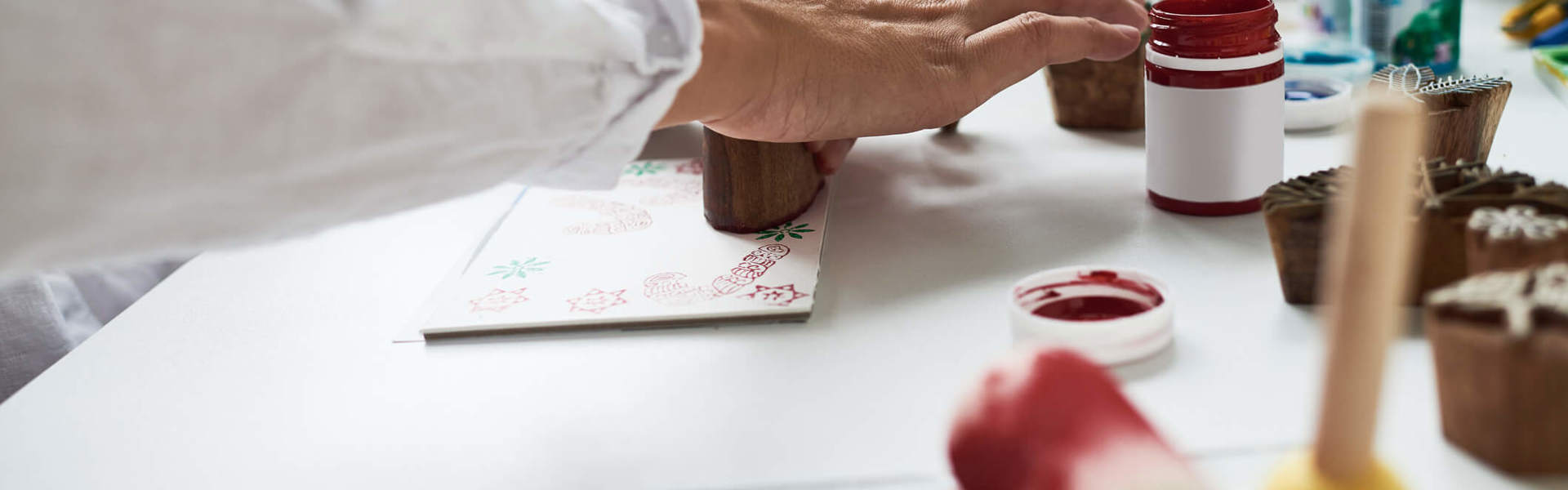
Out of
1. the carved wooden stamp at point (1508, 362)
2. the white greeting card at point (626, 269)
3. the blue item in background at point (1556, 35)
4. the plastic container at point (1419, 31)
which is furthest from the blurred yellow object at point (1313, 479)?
the blue item in background at point (1556, 35)

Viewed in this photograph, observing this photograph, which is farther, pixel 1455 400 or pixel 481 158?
pixel 481 158

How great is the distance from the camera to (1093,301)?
65 cm

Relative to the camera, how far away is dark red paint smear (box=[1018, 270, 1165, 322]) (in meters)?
0.64

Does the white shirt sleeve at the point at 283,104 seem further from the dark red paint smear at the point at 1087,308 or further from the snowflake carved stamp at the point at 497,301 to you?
the dark red paint smear at the point at 1087,308

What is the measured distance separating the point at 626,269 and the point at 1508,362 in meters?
0.51

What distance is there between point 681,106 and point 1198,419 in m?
0.34

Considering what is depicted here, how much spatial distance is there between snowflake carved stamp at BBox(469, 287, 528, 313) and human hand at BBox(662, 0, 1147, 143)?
15 cm

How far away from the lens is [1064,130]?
1035mm

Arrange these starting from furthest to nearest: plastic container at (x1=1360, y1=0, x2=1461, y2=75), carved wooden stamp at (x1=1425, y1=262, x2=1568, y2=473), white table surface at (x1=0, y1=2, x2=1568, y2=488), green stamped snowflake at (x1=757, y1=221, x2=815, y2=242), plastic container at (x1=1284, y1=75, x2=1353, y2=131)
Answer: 1. plastic container at (x1=1360, y1=0, x2=1461, y2=75)
2. plastic container at (x1=1284, y1=75, x2=1353, y2=131)
3. green stamped snowflake at (x1=757, y1=221, x2=815, y2=242)
4. white table surface at (x1=0, y1=2, x2=1568, y2=488)
5. carved wooden stamp at (x1=1425, y1=262, x2=1568, y2=473)

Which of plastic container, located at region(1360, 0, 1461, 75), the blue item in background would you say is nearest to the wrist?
plastic container, located at region(1360, 0, 1461, 75)

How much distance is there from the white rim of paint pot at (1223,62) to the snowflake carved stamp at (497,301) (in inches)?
17.0

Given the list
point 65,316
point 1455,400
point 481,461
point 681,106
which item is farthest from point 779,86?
point 65,316

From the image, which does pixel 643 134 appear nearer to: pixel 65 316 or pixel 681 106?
pixel 681 106

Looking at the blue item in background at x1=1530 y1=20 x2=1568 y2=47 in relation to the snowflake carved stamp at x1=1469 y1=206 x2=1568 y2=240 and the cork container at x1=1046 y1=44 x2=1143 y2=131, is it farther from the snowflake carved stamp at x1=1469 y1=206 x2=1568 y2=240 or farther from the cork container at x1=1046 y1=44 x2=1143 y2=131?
the snowflake carved stamp at x1=1469 y1=206 x2=1568 y2=240
